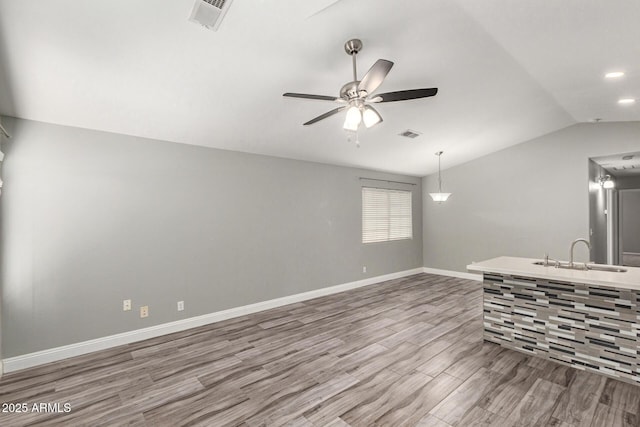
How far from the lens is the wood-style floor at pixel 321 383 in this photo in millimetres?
2133

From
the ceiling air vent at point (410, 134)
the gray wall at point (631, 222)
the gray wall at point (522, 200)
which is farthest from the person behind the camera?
the gray wall at point (631, 222)

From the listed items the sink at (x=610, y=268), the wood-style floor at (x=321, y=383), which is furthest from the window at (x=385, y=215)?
the sink at (x=610, y=268)

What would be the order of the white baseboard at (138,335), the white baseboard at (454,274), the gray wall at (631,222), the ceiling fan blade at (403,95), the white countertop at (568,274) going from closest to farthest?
the ceiling fan blade at (403,95), the white countertop at (568,274), the white baseboard at (138,335), the white baseboard at (454,274), the gray wall at (631,222)

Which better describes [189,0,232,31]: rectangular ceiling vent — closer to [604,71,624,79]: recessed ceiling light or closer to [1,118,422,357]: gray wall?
[1,118,422,357]: gray wall

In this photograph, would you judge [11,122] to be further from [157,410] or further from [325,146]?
[325,146]

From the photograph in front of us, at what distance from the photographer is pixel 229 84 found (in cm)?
285

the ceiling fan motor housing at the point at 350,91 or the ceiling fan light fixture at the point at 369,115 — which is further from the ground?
the ceiling fan motor housing at the point at 350,91

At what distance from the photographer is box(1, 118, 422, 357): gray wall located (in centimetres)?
293

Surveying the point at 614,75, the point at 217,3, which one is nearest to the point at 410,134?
the point at 614,75

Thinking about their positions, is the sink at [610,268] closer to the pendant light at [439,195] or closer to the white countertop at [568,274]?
the white countertop at [568,274]

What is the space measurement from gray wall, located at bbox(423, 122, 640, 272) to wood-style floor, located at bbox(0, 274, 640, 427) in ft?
10.1

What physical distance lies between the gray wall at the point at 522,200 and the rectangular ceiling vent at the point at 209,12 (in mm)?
6183

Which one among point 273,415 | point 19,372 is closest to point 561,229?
point 273,415

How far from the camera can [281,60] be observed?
103 inches
